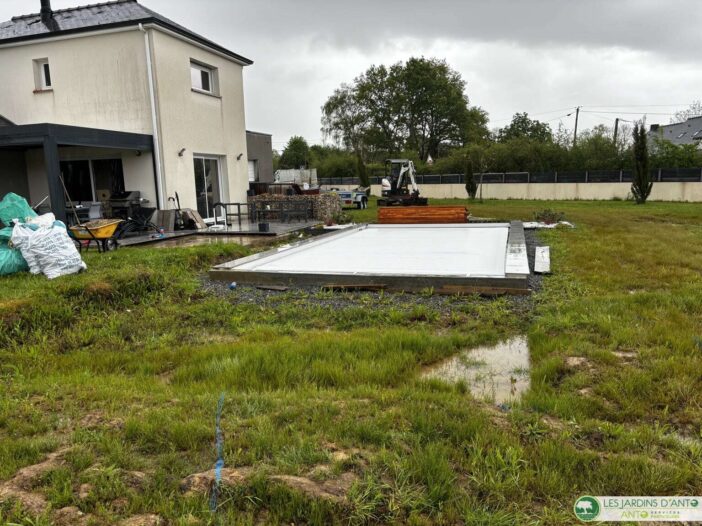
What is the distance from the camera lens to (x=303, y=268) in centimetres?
695

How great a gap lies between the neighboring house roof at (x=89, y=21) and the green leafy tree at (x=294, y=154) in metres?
33.3

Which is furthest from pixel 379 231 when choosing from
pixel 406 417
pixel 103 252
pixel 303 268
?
pixel 406 417

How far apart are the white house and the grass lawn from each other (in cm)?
689

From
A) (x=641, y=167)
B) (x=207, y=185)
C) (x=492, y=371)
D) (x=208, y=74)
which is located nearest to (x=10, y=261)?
(x=492, y=371)

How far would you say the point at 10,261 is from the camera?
618 centimetres

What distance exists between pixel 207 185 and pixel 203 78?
2.97 m

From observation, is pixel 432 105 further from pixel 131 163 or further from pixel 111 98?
pixel 131 163

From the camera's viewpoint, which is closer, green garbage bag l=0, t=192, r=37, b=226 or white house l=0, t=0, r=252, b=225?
green garbage bag l=0, t=192, r=37, b=226

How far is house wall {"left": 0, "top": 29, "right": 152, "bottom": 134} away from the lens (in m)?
11.4

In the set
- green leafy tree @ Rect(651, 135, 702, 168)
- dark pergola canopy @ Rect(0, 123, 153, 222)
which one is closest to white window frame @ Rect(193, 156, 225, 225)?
dark pergola canopy @ Rect(0, 123, 153, 222)

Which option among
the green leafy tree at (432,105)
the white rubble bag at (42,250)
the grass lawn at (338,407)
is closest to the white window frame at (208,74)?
the white rubble bag at (42,250)

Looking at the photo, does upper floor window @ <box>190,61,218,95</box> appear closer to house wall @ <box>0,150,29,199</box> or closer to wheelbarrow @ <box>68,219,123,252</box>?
house wall @ <box>0,150,29,199</box>

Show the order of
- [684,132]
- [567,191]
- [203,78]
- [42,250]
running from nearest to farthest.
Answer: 1. [42,250]
2. [203,78]
3. [567,191]
4. [684,132]

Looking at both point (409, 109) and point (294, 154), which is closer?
point (409, 109)
